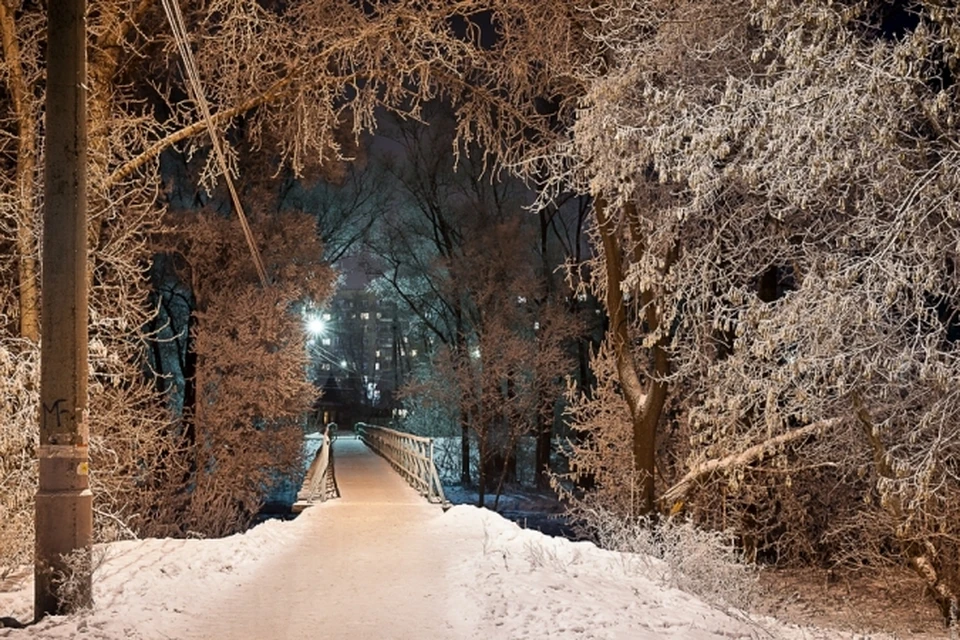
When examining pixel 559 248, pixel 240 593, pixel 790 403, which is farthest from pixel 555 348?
pixel 240 593

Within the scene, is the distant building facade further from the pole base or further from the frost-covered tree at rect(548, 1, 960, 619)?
the pole base

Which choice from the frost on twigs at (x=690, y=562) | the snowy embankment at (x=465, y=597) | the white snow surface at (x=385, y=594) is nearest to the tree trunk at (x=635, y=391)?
the frost on twigs at (x=690, y=562)

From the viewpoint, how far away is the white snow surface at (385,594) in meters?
6.12

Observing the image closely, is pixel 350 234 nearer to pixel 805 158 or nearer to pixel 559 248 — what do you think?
pixel 559 248

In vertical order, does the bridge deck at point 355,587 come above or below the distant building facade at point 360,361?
below

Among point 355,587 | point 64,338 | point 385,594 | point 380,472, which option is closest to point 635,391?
point 355,587

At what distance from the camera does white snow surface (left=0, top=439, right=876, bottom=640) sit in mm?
6117

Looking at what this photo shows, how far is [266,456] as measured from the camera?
73.7 ft

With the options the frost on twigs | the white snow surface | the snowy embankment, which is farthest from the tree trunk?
the snowy embankment

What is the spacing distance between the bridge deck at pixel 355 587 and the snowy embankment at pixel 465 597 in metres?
0.04

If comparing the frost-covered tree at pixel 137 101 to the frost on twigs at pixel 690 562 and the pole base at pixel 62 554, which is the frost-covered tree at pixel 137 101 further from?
the frost on twigs at pixel 690 562

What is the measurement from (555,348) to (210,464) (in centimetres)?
1466

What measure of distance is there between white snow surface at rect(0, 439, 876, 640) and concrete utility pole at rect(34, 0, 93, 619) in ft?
1.26

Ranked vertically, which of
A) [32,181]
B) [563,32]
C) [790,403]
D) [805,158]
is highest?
[563,32]
